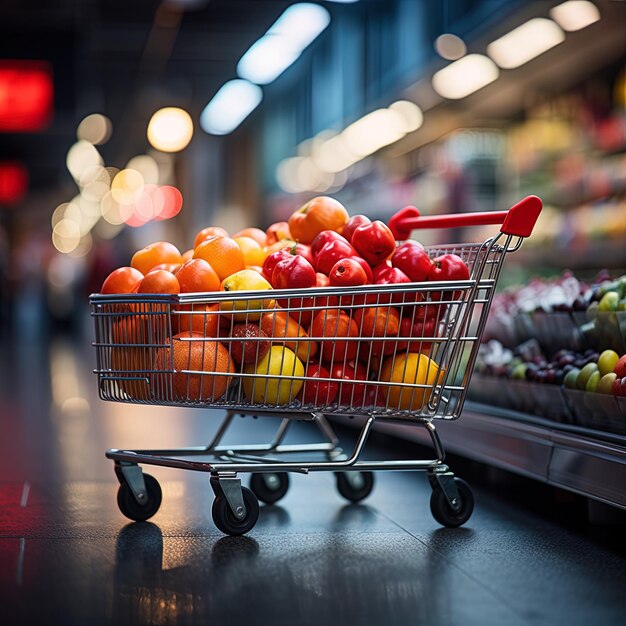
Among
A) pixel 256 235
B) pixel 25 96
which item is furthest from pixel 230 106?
pixel 256 235

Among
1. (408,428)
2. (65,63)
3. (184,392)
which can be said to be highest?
(65,63)

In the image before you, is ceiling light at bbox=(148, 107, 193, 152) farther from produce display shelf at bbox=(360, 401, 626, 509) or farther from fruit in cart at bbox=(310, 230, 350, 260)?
fruit in cart at bbox=(310, 230, 350, 260)

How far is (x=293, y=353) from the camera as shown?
10.8 feet

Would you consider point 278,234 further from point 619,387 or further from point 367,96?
point 367,96

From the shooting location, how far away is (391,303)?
10.5 ft

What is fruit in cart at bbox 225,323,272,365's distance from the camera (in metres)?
3.26

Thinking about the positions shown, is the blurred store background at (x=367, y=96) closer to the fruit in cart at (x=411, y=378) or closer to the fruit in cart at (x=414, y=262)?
the fruit in cart at (x=414, y=262)

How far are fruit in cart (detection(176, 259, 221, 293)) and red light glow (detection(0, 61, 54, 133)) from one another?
926 cm

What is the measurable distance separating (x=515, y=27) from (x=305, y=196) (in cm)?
921

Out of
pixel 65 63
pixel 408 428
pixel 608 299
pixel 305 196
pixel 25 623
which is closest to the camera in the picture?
pixel 25 623

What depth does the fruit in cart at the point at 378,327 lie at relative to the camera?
326cm

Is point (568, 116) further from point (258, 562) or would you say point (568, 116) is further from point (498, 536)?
point (258, 562)

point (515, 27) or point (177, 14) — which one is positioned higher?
point (177, 14)

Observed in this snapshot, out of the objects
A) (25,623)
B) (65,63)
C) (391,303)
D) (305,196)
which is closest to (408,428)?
(391,303)
